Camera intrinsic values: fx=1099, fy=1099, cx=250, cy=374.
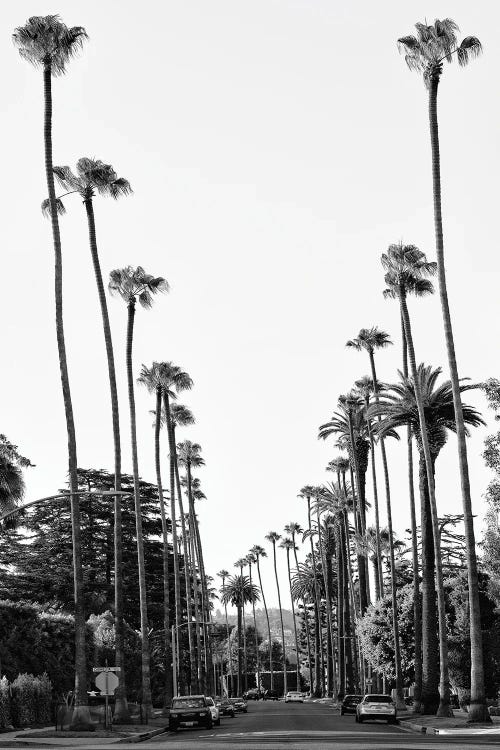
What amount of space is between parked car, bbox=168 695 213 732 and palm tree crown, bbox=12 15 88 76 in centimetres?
2633

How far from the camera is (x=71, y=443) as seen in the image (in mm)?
40219

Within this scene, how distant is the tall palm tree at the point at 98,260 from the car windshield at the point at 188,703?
2336mm

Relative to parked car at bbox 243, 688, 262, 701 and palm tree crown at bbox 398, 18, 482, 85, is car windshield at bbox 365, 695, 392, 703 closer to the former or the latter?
palm tree crown at bbox 398, 18, 482, 85

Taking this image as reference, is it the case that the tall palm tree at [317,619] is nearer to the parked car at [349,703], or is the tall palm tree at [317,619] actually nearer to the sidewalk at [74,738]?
the parked car at [349,703]

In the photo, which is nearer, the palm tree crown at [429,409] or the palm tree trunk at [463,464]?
the palm tree trunk at [463,464]

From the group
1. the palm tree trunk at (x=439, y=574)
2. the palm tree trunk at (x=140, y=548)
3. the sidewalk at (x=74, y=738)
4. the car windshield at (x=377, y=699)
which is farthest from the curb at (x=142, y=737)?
the palm tree trunk at (x=439, y=574)

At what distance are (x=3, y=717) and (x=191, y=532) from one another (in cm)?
5150

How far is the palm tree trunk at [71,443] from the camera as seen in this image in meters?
38.0

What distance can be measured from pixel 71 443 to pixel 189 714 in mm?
13611

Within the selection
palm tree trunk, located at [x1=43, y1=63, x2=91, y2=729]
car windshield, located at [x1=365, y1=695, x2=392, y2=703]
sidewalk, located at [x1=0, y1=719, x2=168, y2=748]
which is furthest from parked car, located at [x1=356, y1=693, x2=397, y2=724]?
palm tree trunk, located at [x1=43, y1=63, x2=91, y2=729]

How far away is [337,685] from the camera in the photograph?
9662 centimetres

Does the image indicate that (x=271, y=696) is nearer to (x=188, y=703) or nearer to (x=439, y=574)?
(x=188, y=703)

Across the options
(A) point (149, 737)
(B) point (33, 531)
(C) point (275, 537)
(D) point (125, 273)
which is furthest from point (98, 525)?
(C) point (275, 537)

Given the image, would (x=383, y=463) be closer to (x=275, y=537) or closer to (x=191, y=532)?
(x=191, y=532)
